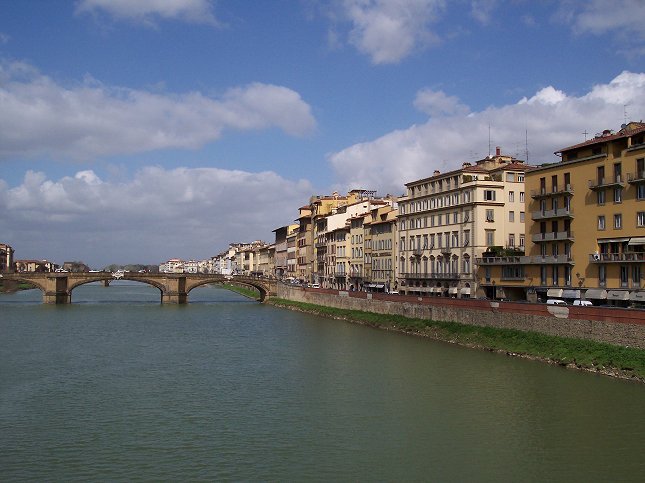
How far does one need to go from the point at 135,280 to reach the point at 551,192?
62.1m

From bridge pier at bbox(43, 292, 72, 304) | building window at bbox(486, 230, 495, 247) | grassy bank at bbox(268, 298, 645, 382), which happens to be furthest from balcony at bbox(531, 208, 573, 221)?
bridge pier at bbox(43, 292, 72, 304)

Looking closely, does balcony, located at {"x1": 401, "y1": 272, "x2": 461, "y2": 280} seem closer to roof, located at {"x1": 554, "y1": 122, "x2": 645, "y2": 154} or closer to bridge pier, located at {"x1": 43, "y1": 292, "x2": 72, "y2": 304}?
roof, located at {"x1": 554, "y1": 122, "x2": 645, "y2": 154}

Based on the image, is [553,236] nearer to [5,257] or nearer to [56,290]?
[56,290]

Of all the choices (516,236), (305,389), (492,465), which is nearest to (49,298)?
(516,236)

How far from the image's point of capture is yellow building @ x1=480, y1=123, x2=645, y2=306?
39.3 metres

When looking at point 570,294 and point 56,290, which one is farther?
point 56,290

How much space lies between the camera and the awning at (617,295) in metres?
39.3

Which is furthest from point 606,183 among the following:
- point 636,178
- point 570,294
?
point 570,294

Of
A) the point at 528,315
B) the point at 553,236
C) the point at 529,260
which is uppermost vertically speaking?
the point at 553,236

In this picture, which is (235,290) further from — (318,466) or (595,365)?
(318,466)

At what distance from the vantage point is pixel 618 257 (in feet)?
131

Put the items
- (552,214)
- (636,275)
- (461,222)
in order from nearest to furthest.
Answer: (636,275) → (552,214) → (461,222)

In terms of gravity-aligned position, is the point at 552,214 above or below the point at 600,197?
below

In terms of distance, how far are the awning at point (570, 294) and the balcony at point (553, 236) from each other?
11.2 feet
